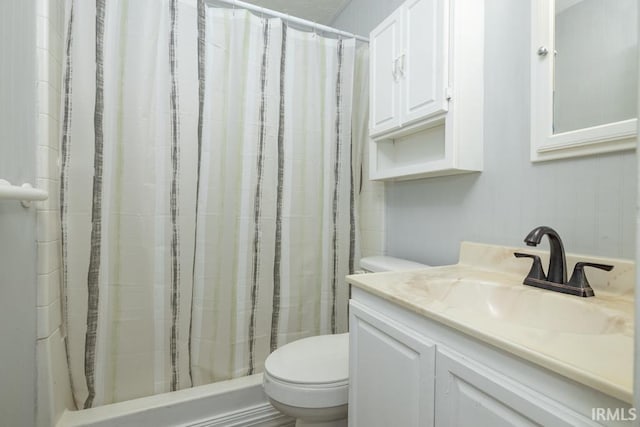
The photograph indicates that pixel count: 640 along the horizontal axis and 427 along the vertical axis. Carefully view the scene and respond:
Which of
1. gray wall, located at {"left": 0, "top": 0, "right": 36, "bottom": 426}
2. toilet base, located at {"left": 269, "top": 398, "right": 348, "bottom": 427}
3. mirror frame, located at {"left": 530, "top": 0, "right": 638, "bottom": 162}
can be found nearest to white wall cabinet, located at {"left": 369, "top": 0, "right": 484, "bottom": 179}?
mirror frame, located at {"left": 530, "top": 0, "right": 638, "bottom": 162}

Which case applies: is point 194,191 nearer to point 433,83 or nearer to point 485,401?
point 433,83

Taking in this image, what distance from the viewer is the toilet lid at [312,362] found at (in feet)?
3.39

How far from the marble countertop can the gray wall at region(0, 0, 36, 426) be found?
0.99 meters

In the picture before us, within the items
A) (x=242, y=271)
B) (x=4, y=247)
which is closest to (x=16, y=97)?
(x=4, y=247)

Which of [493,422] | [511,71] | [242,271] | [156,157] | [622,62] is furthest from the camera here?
[242,271]

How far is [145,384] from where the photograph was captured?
Result: 4.19ft

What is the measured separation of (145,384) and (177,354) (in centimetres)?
16

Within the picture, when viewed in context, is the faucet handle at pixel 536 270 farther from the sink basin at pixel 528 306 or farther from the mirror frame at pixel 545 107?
the mirror frame at pixel 545 107

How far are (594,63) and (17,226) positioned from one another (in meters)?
1.73

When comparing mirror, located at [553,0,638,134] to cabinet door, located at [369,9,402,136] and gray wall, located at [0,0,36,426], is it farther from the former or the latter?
gray wall, located at [0,0,36,426]

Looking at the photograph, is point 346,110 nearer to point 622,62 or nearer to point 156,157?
point 156,157

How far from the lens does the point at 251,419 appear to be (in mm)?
1367

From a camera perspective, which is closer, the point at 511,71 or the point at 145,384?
the point at 511,71

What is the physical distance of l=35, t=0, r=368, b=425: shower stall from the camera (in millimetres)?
1168
